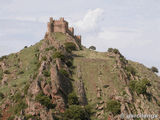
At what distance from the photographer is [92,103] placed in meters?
Answer: 88.9

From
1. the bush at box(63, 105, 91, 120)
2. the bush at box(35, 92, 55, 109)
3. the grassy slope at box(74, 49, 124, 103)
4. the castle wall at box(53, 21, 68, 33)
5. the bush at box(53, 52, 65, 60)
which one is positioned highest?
the castle wall at box(53, 21, 68, 33)

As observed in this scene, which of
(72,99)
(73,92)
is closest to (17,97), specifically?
(73,92)

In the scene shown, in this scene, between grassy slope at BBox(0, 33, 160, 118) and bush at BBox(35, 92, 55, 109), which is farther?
grassy slope at BBox(0, 33, 160, 118)

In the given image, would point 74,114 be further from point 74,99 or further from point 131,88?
point 131,88

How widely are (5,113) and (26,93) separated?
10.5 m

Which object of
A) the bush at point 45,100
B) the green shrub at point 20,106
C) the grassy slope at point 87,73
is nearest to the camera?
the bush at point 45,100

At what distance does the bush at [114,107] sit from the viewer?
8025cm

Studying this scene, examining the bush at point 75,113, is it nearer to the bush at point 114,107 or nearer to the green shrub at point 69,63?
the bush at point 114,107

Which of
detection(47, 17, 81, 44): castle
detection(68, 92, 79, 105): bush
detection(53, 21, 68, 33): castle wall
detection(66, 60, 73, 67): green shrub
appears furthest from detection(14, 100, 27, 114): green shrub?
detection(53, 21, 68, 33): castle wall

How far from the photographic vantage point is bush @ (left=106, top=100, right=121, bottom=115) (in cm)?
8025

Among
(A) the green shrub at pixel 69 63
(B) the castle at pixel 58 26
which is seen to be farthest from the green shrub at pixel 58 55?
(B) the castle at pixel 58 26

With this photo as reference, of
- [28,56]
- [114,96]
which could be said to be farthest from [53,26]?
[114,96]

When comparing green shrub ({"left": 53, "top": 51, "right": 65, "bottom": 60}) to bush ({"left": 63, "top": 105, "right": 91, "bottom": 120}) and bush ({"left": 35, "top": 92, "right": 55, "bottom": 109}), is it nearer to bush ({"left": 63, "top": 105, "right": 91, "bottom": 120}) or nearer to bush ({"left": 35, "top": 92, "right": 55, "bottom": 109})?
bush ({"left": 35, "top": 92, "right": 55, "bottom": 109})

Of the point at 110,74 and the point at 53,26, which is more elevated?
the point at 53,26
